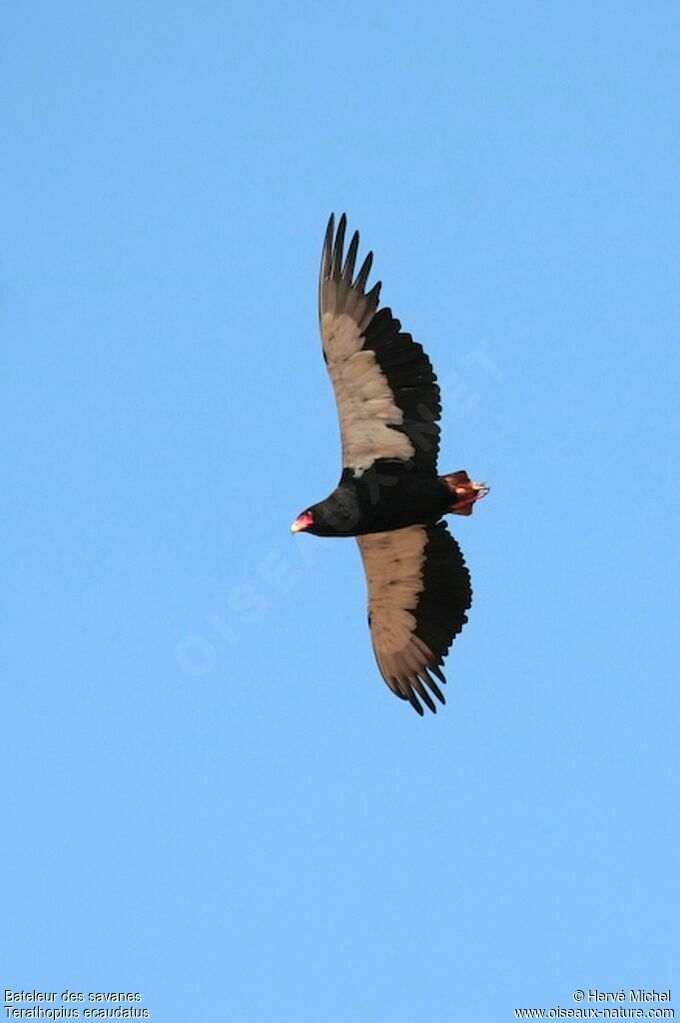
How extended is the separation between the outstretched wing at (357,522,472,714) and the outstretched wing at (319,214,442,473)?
6.01 ft

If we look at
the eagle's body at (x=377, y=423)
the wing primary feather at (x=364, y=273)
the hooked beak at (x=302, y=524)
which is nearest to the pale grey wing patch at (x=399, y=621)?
the eagle's body at (x=377, y=423)

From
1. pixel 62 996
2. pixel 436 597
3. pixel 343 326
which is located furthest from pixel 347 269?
pixel 62 996

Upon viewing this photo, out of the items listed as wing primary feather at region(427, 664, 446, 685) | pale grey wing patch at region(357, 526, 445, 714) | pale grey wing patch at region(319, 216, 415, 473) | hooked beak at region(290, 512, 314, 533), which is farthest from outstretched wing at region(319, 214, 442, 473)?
wing primary feather at region(427, 664, 446, 685)

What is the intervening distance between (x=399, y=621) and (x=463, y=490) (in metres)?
2.95

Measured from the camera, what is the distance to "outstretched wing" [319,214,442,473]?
28.7m

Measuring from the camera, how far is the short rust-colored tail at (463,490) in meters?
29.3

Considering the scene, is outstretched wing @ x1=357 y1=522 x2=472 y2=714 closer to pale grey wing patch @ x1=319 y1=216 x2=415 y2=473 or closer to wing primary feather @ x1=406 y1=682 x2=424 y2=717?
wing primary feather @ x1=406 y1=682 x2=424 y2=717

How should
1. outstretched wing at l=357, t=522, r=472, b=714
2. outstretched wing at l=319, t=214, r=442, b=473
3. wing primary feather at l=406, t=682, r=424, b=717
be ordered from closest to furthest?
outstretched wing at l=319, t=214, r=442, b=473 → outstretched wing at l=357, t=522, r=472, b=714 → wing primary feather at l=406, t=682, r=424, b=717

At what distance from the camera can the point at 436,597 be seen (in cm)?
3094

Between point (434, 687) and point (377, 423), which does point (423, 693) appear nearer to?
point (434, 687)

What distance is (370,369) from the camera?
94.4 feet

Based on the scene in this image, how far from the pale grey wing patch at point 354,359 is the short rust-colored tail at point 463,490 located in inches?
29.4

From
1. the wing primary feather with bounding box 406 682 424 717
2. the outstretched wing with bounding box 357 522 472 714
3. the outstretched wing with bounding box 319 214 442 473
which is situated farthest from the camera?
the wing primary feather with bounding box 406 682 424 717

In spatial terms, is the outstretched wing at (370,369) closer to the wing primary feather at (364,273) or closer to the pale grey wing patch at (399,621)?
the wing primary feather at (364,273)
